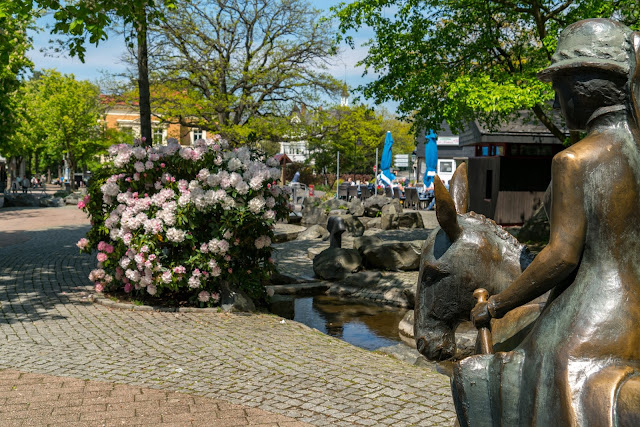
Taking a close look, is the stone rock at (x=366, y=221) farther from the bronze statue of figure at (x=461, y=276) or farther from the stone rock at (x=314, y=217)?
the bronze statue of figure at (x=461, y=276)

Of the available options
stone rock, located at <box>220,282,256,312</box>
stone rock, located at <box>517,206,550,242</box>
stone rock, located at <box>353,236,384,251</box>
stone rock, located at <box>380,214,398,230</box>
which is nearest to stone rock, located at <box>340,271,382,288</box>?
stone rock, located at <box>353,236,384,251</box>

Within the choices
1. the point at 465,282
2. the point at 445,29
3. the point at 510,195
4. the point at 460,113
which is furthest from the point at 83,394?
the point at 510,195

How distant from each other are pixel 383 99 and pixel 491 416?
44.7 feet

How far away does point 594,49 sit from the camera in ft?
7.45

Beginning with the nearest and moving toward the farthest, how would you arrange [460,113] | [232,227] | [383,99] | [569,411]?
[569,411], [232,227], [460,113], [383,99]

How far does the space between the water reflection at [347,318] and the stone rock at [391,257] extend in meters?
2.29

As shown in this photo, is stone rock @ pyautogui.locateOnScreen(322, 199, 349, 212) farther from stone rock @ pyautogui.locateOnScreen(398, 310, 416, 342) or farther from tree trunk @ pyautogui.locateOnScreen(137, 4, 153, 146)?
stone rock @ pyautogui.locateOnScreen(398, 310, 416, 342)

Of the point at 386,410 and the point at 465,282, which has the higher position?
the point at 465,282

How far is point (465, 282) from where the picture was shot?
2682 mm

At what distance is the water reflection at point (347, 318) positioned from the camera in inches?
356

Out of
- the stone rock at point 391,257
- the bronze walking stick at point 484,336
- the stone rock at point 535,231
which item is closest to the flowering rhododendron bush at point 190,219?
the stone rock at point 391,257

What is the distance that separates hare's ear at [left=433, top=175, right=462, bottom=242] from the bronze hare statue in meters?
0.41

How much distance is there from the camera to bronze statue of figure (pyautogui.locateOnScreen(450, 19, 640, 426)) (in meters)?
2.15

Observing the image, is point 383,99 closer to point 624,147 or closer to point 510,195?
point 510,195
